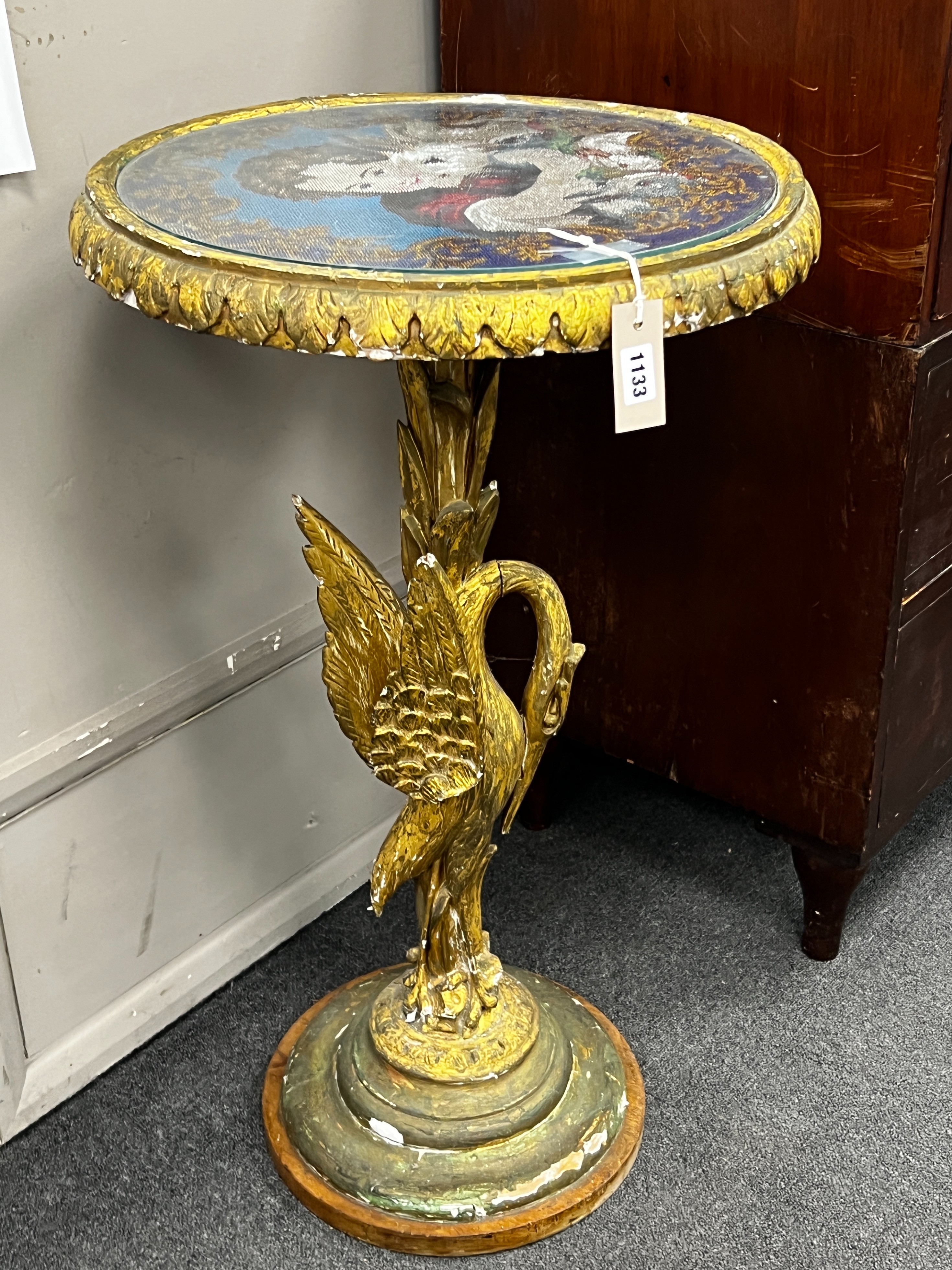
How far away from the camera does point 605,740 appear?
2.00 metres

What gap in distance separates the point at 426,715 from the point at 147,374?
526 millimetres

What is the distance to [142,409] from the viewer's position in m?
1.57

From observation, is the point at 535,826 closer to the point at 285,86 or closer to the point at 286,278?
the point at 285,86

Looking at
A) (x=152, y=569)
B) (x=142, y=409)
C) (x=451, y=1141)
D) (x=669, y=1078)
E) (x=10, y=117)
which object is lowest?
(x=669, y=1078)

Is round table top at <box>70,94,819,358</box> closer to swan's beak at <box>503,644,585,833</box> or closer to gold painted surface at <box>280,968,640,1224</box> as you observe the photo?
swan's beak at <box>503,644,585,833</box>

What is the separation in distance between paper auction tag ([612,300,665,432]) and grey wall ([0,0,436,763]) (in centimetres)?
67

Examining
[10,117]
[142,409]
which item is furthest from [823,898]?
[10,117]

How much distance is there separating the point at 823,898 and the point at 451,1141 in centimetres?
62

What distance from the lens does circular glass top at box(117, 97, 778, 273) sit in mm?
1086

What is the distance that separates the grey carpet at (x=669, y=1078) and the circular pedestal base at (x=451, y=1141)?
0.11 feet

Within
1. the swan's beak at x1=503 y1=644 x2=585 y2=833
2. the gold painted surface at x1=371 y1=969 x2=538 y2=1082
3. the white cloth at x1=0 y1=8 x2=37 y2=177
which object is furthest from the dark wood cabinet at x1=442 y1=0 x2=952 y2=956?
the white cloth at x1=0 y1=8 x2=37 y2=177

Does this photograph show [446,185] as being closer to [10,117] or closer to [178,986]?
[10,117]

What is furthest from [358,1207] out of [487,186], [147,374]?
[487,186]

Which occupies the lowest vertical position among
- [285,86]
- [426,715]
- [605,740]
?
[605,740]
